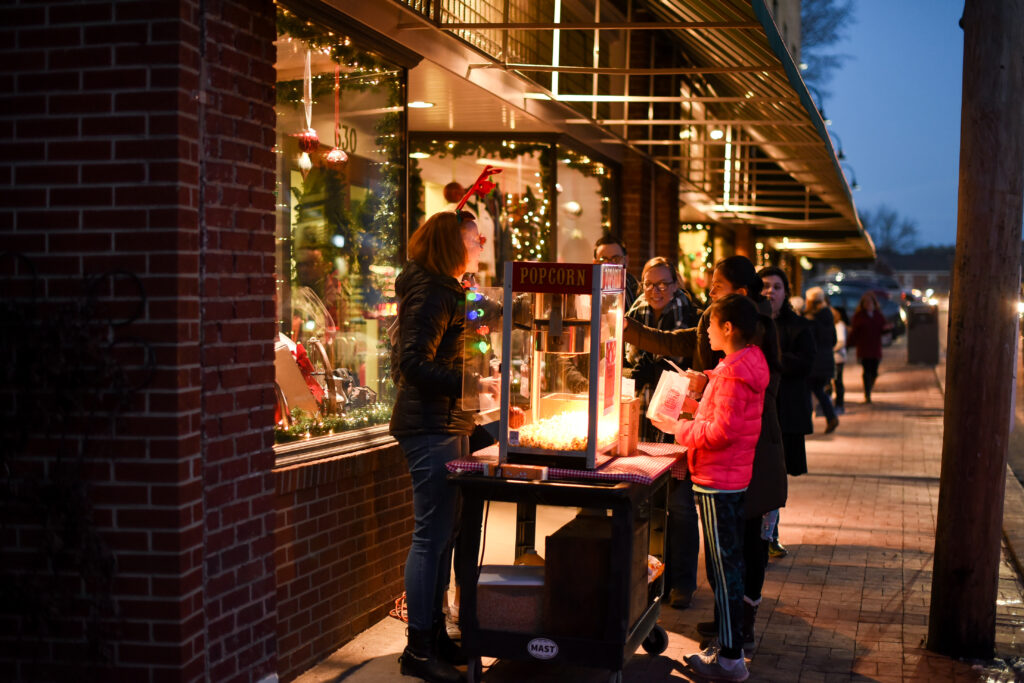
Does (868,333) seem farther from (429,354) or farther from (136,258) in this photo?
(136,258)

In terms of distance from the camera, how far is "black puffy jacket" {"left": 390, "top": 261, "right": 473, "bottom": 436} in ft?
15.7

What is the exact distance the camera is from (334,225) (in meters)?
6.12

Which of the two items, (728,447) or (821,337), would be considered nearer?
(728,447)

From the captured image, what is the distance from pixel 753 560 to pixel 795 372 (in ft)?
5.65

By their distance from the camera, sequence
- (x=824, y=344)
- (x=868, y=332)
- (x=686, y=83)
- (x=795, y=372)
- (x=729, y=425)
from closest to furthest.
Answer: (x=729, y=425) → (x=795, y=372) → (x=686, y=83) → (x=824, y=344) → (x=868, y=332)

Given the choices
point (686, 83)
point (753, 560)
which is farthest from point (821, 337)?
point (753, 560)

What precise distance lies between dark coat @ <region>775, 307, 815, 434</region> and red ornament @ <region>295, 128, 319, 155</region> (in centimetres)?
305

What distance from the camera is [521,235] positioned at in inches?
380

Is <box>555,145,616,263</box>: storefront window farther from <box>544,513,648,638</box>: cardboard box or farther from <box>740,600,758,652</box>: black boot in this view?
<box>544,513,648,638</box>: cardboard box

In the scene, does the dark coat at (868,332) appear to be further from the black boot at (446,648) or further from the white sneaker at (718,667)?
the black boot at (446,648)

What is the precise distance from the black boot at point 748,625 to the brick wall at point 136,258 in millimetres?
2743

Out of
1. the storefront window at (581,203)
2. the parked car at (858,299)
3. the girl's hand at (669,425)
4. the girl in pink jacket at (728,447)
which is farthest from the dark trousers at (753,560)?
the parked car at (858,299)

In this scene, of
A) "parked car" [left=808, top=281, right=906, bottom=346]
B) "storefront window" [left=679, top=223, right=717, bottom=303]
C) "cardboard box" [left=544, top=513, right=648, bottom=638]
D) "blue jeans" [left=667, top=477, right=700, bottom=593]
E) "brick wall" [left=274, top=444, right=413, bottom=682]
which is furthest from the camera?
"parked car" [left=808, top=281, right=906, bottom=346]

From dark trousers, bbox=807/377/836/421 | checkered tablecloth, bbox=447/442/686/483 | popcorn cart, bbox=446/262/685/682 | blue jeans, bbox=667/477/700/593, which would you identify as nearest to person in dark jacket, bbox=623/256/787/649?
blue jeans, bbox=667/477/700/593
